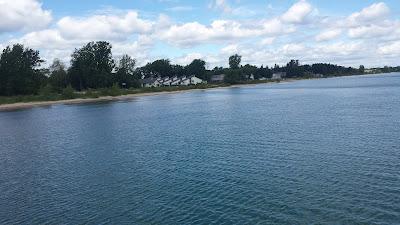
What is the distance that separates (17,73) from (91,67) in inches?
1188

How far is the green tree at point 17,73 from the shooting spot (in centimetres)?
11881

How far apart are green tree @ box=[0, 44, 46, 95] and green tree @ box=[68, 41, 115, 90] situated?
15.7 metres

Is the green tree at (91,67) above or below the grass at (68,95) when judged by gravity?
above

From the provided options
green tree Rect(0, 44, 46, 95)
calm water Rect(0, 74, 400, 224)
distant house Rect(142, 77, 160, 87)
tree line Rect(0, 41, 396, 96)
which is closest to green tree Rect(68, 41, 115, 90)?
tree line Rect(0, 41, 396, 96)

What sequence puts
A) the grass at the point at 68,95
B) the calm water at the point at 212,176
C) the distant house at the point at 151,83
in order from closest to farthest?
the calm water at the point at 212,176
the grass at the point at 68,95
the distant house at the point at 151,83

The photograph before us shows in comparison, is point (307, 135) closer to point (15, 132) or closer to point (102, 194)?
point (102, 194)

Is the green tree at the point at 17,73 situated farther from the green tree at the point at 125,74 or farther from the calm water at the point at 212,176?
the calm water at the point at 212,176

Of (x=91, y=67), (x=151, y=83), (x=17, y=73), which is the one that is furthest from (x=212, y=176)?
(x=151, y=83)

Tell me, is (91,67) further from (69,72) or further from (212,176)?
(212,176)

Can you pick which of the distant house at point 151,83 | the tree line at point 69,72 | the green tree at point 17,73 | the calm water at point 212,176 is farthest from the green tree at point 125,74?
the calm water at point 212,176

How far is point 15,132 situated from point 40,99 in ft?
223

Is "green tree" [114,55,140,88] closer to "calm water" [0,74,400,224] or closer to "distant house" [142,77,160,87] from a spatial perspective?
"distant house" [142,77,160,87]

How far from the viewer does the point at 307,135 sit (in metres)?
38.7

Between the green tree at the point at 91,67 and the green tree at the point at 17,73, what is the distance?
A: 15.7 metres
